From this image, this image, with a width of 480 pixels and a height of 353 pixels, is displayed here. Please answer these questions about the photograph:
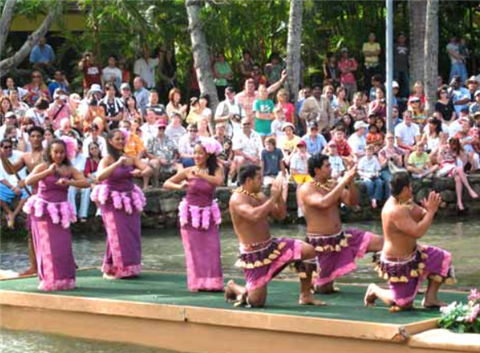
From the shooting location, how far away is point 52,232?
1150 cm

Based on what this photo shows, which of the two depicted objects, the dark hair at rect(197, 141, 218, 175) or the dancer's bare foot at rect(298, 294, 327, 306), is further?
the dark hair at rect(197, 141, 218, 175)

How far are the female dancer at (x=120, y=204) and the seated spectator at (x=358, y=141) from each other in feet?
23.8

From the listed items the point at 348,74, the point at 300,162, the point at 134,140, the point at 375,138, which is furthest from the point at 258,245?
the point at 348,74

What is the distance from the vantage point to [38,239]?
11.6 m

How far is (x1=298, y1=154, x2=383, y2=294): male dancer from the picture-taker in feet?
34.9

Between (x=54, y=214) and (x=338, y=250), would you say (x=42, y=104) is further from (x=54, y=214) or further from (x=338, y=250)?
(x=338, y=250)

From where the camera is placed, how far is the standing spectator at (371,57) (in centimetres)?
2331

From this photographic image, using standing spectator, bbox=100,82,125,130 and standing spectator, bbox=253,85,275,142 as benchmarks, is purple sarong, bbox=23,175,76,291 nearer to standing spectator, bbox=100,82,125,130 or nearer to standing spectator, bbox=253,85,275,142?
standing spectator, bbox=100,82,125,130

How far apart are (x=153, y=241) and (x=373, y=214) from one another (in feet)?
11.5

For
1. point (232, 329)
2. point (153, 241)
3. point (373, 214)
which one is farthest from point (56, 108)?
point (232, 329)

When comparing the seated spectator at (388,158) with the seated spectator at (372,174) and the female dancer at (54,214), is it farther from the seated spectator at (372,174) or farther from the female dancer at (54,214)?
the female dancer at (54,214)

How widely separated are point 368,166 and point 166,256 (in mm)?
4126

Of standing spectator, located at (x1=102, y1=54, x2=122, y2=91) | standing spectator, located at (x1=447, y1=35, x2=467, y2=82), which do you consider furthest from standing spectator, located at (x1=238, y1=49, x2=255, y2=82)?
standing spectator, located at (x1=447, y1=35, x2=467, y2=82)

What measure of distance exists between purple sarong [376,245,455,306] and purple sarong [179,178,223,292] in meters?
1.95
